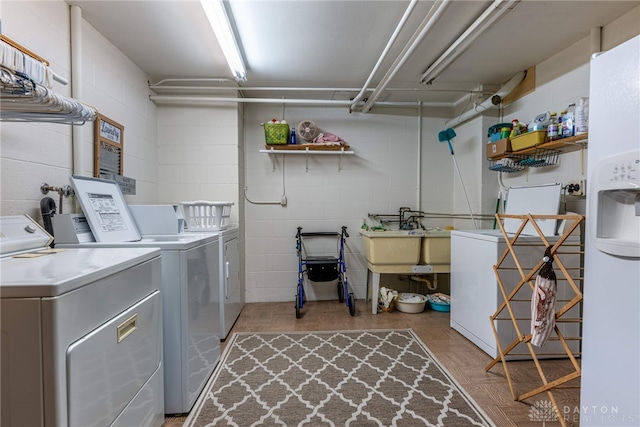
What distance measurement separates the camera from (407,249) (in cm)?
298

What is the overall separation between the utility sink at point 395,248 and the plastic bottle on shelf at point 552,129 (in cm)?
134

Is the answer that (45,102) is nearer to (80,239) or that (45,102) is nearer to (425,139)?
(80,239)

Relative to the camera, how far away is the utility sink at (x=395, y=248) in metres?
2.97

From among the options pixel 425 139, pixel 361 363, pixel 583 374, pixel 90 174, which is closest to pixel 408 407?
pixel 361 363

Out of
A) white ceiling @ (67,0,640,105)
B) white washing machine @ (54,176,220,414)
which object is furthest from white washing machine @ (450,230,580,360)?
white washing machine @ (54,176,220,414)

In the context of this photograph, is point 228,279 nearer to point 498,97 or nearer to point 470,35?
point 470,35

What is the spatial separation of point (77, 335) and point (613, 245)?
5.70 ft

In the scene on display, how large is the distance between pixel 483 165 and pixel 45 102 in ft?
11.1

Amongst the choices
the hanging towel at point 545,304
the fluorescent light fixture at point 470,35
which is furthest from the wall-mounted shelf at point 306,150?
the hanging towel at point 545,304

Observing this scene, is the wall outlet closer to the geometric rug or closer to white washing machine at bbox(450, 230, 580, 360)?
white washing machine at bbox(450, 230, 580, 360)

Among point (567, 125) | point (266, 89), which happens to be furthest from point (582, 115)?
point (266, 89)

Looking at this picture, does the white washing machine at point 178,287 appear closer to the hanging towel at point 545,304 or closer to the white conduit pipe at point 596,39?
the hanging towel at point 545,304

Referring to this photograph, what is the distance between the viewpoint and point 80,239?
1539mm

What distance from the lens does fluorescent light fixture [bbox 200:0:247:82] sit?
63.9 inches
